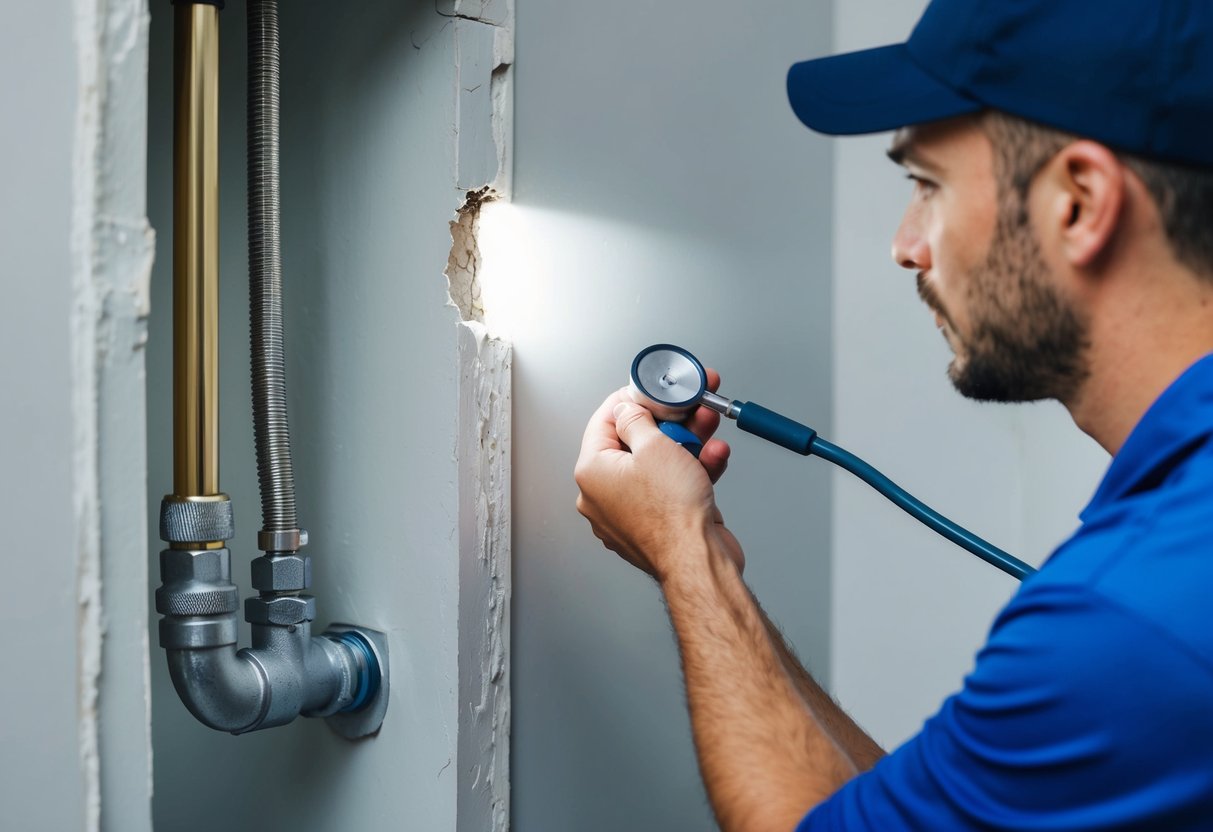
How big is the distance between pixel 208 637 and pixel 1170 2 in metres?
0.78

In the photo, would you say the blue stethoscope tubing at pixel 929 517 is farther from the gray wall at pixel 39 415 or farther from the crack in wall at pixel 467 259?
the gray wall at pixel 39 415

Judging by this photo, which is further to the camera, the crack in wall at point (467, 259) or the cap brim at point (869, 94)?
the crack in wall at point (467, 259)

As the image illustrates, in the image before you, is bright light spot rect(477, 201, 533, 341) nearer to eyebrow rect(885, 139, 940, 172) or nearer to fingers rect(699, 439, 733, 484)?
fingers rect(699, 439, 733, 484)

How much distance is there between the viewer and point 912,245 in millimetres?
731

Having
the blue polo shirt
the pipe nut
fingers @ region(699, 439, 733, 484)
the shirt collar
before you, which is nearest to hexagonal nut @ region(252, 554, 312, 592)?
the pipe nut

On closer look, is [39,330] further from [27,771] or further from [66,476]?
[27,771]

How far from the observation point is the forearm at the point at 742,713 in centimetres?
65

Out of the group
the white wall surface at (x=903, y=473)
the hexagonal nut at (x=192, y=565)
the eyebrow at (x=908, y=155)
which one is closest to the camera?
the eyebrow at (x=908, y=155)

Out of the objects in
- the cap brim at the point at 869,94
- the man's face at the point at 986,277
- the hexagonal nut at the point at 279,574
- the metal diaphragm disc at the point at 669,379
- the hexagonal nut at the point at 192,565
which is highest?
the cap brim at the point at 869,94

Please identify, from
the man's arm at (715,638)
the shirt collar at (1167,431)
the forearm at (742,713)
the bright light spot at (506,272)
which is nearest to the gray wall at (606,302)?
the bright light spot at (506,272)

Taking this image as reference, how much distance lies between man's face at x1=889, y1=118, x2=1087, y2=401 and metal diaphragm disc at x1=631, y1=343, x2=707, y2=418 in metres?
0.23

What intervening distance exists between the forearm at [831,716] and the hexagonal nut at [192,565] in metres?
0.42

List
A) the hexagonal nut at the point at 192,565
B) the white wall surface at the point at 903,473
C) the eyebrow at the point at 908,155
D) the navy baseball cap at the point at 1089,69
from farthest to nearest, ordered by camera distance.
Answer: the white wall surface at the point at 903,473 → the hexagonal nut at the point at 192,565 → the eyebrow at the point at 908,155 → the navy baseball cap at the point at 1089,69

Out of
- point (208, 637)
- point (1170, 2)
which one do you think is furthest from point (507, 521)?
point (1170, 2)
